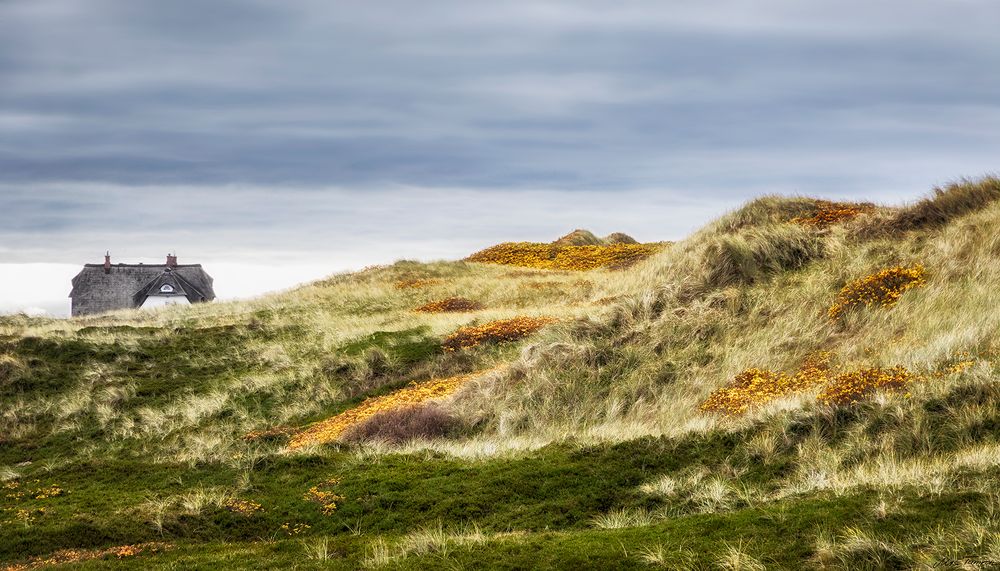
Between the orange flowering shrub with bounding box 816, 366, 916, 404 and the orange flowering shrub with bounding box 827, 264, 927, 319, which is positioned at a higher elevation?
the orange flowering shrub with bounding box 827, 264, 927, 319

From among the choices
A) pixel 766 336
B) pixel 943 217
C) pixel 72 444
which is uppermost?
pixel 943 217

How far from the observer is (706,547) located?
23.7 feet

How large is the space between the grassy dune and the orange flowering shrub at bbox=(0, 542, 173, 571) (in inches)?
2.1

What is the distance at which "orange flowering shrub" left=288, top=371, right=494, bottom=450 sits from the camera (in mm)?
17766

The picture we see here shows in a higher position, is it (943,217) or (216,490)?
(943,217)

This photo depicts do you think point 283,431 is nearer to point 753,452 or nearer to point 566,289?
point 753,452

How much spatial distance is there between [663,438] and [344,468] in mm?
5076

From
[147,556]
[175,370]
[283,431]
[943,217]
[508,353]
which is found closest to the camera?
[147,556]

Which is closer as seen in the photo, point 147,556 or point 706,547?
point 706,547

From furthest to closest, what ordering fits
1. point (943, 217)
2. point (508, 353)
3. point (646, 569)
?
point (508, 353), point (943, 217), point (646, 569)

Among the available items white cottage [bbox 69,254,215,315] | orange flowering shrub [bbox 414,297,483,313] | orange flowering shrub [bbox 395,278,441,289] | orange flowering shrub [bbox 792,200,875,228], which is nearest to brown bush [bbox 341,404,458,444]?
orange flowering shrub [bbox 792,200,875,228]

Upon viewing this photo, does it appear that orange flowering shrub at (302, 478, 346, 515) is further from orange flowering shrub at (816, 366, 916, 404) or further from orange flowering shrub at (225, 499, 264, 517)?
orange flowering shrub at (816, 366, 916, 404)

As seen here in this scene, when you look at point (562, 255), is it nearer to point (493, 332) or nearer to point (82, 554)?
point (493, 332)

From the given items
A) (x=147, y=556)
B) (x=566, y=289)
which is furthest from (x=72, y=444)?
(x=566, y=289)
